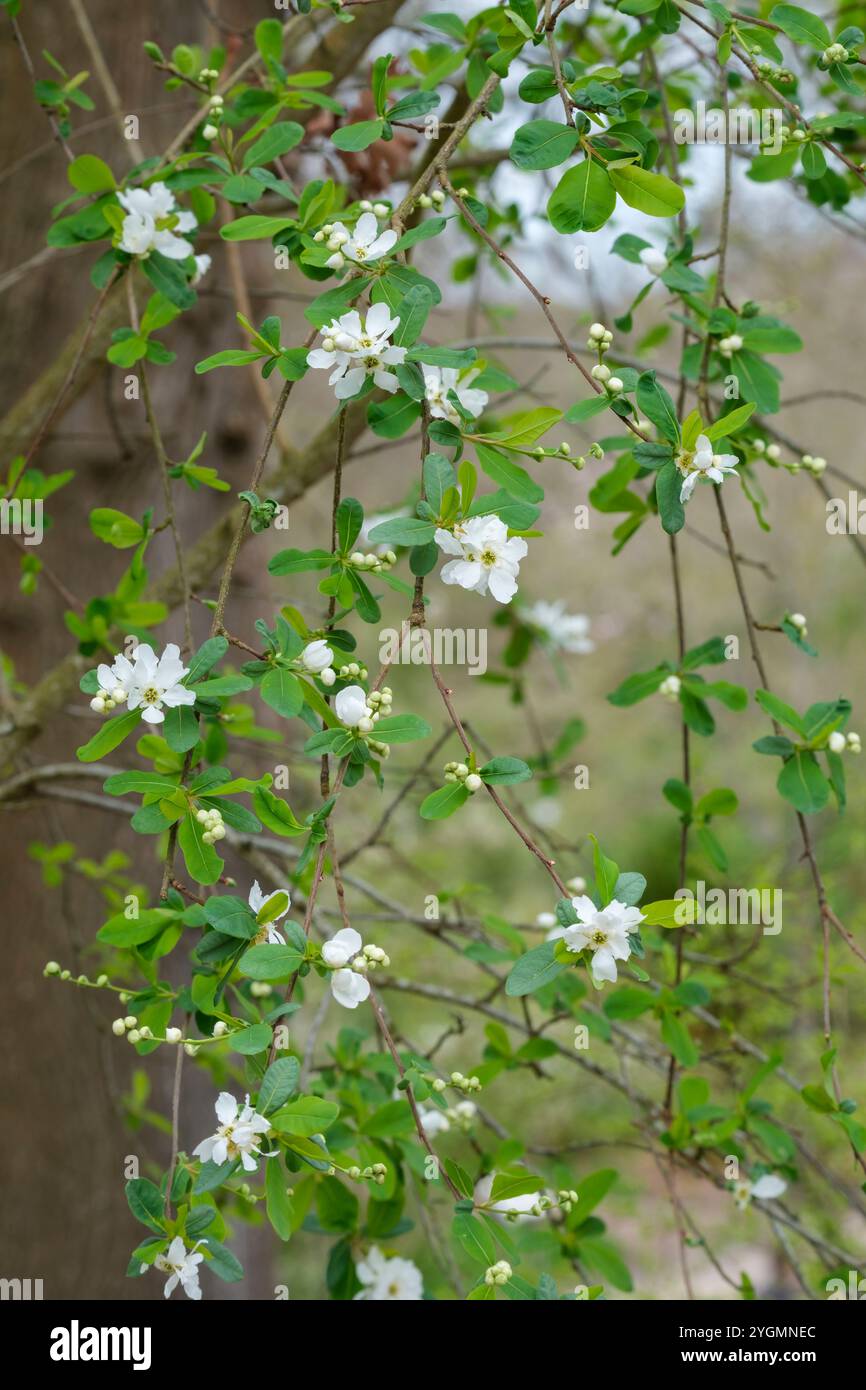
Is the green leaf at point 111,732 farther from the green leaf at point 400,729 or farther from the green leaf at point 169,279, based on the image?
the green leaf at point 169,279

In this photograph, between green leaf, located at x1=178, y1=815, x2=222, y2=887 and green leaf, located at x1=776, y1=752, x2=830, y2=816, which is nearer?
green leaf, located at x1=178, y1=815, x2=222, y2=887

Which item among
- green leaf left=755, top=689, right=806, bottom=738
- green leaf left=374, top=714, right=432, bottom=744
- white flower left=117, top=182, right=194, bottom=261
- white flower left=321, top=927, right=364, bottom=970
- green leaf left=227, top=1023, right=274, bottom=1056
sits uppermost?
white flower left=117, top=182, right=194, bottom=261

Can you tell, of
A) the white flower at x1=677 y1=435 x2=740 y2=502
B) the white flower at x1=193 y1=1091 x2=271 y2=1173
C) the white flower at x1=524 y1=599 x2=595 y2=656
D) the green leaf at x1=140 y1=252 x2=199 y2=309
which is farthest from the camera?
the white flower at x1=524 y1=599 x2=595 y2=656

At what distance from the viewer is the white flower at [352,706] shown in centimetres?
78

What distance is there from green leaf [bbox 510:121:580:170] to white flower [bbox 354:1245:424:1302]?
994 millimetres

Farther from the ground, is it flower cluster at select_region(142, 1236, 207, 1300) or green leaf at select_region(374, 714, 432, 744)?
green leaf at select_region(374, 714, 432, 744)

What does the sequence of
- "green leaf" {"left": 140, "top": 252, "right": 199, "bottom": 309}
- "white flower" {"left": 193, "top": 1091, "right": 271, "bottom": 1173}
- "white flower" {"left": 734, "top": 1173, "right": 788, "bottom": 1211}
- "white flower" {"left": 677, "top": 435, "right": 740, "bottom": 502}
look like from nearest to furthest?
"white flower" {"left": 193, "top": 1091, "right": 271, "bottom": 1173} < "white flower" {"left": 677, "top": 435, "right": 740, "bottom": 502} < "green leaf" {"left": 140, "top": 252, "right": 199, "bottom": 309} < "white flower" {"left": 734, "top": 1173, "right": 788, "bottom": 1211}

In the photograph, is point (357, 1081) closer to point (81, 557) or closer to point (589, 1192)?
point (589, 1192)

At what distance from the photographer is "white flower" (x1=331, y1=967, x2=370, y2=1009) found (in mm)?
752

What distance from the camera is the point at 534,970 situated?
2.53 feet

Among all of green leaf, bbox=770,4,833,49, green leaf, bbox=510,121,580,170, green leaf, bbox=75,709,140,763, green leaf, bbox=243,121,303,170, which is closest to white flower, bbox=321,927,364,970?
green leaf, bbox=75,709,140,763

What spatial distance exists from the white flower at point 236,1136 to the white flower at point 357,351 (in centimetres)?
48

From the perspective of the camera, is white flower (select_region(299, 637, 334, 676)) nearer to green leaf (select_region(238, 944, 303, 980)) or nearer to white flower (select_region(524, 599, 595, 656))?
green leaf (select_region(238, 944, 303, 980))
